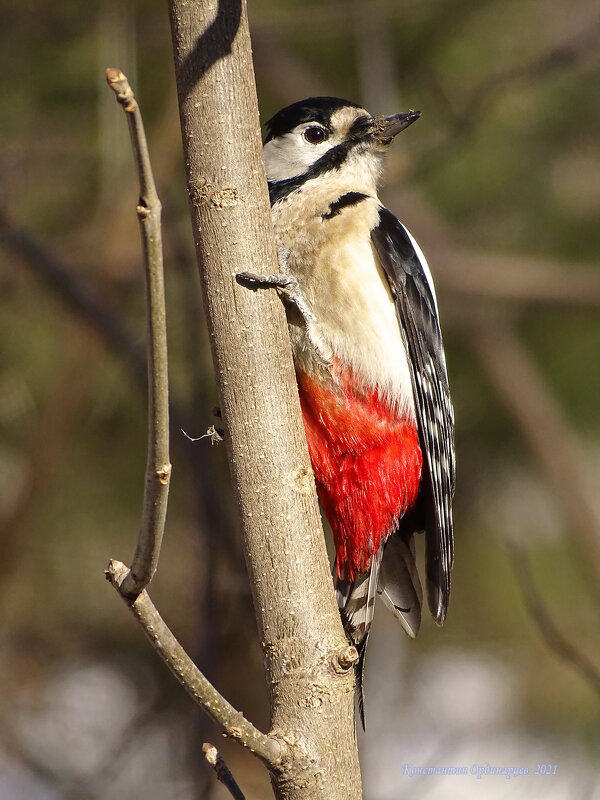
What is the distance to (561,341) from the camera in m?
4.99

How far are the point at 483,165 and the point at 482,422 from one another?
1233 mm

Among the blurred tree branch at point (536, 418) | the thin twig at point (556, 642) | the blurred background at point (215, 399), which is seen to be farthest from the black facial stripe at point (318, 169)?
the blurred tree branch at point (536, 418)

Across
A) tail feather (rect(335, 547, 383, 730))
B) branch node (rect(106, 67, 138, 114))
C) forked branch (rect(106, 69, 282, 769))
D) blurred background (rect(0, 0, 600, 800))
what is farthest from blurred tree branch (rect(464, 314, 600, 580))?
branch node (rect(106, 67, 138, 114))

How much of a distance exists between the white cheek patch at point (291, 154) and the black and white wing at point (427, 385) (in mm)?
328

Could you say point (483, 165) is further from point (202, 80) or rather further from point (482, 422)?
point (202, 80)

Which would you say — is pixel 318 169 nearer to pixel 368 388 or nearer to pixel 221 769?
pixel 368 388

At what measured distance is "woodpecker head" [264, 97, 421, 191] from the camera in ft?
8.85

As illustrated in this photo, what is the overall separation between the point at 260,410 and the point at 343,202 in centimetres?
96

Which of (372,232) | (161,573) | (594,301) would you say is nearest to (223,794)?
(161,573)

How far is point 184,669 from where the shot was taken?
1455 millimetres

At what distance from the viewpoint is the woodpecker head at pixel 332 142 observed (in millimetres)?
2697

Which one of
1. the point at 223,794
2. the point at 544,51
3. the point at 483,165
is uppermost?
the point at 544,51

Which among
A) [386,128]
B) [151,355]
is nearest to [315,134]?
[386,128]

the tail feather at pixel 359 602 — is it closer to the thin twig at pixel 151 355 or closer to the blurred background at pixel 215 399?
the blurred background at pixel 215 399
